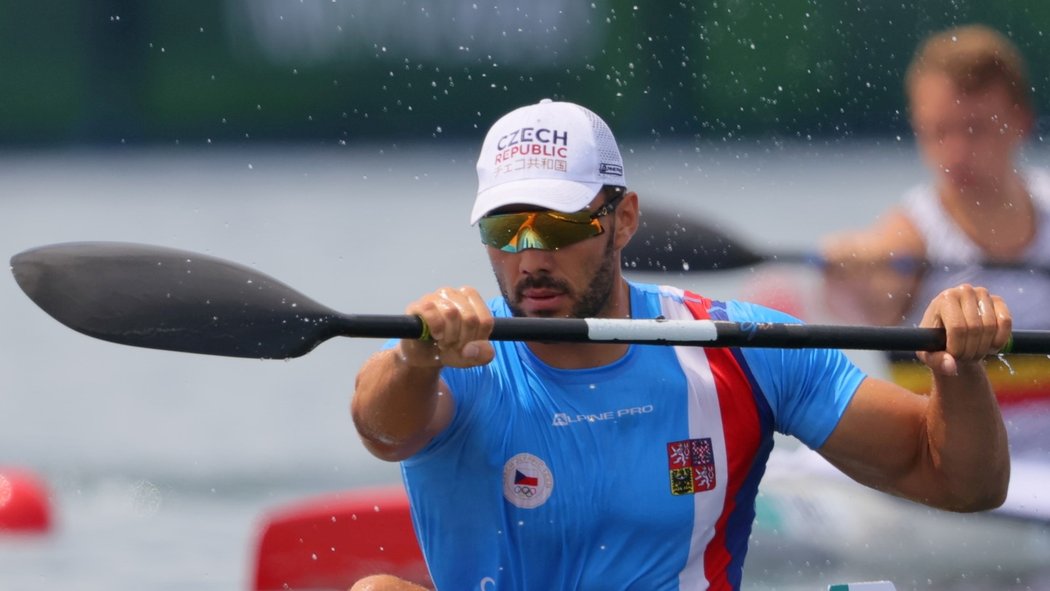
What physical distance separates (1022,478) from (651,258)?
45.6 inches

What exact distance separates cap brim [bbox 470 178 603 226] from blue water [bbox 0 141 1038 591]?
1698 millimetres

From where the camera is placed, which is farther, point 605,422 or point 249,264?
point 249,264

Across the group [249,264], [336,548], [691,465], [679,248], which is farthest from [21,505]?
[249,264]

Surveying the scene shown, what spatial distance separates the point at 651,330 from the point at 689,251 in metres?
1.82

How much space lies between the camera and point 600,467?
2.66 metres

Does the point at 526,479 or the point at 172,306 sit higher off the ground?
the point at 172,306

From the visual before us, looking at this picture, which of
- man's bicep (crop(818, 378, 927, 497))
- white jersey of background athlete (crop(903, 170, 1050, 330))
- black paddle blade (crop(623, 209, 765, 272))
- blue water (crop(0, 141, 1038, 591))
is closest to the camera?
man's bicep (crop(818, 378, 927, 497))

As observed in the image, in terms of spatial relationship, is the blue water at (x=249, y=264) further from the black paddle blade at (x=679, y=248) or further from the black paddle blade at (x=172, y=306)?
the black paddle blade at (x=172, y=306)

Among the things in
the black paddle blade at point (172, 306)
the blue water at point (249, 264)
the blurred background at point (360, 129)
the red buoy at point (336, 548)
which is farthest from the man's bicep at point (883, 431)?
the blurred background at point (360, 129)

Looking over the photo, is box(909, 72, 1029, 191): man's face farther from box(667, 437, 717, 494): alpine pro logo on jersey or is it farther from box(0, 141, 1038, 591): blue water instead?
box(667, 437, 717, 494): alpine pro logo on jersey

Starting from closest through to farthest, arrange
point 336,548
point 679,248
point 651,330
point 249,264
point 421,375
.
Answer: point 421,375 → point 651,330 → point 336,548 → point 679,248 → point 249,264

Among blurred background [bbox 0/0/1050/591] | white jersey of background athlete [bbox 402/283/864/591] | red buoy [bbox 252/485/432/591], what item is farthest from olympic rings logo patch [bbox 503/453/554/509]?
blurred background [bbox 0/0/1050/591]

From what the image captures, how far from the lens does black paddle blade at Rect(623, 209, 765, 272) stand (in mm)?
4281

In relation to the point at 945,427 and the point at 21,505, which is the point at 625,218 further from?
the point at 21,505
